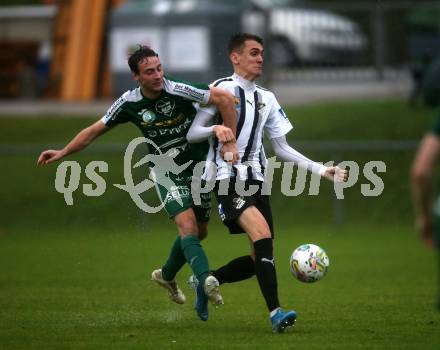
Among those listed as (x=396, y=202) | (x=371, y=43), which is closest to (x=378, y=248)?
(x=396, y=202)

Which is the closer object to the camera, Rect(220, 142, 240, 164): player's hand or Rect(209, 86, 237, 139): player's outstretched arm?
Rect(220, 142, 240, 164): player's hand

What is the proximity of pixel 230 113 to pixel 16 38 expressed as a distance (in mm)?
16637

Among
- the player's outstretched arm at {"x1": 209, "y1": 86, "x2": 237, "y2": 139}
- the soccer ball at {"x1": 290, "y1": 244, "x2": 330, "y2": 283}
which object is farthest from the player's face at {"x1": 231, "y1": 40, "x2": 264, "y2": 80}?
the soccer ball at {"x1": 290, "y1": 244, "x2": 330, "y2": 283}

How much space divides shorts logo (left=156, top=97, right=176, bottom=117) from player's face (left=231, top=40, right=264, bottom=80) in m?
0.55

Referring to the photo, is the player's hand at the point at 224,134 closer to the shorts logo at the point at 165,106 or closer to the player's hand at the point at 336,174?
the shorts logo at the point at 165,106

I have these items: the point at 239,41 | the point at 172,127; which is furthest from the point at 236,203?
the point at 239,41

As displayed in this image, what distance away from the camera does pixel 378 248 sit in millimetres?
14227

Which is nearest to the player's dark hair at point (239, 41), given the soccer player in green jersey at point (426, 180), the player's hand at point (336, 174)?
the player's hand at point (336, 174)

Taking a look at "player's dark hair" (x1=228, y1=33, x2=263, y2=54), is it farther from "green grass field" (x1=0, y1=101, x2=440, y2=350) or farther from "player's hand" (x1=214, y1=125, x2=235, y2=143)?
"green grass field" (x1=0, y1=101, x2=440, y2=350)

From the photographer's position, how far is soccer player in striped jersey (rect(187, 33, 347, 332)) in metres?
7.71

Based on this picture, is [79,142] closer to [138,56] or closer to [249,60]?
[138,56]

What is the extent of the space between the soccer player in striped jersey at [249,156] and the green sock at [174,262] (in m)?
0.61

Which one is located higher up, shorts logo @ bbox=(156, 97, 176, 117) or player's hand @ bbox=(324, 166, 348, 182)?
shorts logo @ bbox=(156, 97, 176, 117)

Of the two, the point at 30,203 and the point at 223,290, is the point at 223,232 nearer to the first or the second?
the point at 30,203
